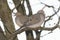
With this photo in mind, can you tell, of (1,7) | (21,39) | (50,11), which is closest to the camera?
(1,7)

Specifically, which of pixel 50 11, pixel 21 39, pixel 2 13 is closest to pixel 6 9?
pixel 2 13

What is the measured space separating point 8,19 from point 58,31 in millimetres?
1167

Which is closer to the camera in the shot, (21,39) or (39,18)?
(39,18)

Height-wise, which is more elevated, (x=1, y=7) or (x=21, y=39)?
(x=1, y=7)

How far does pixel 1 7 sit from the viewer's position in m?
0.48

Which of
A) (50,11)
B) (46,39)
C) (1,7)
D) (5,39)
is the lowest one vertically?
(46,39)

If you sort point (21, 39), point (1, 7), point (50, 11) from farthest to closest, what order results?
1. point (50, 11)
2. point (21, 39)
3. point (1, 7)

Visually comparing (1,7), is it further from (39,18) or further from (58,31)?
(58,31)

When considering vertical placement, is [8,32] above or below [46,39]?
above

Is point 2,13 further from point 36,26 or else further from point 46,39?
Result: point 46,39

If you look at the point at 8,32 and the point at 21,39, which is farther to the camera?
the point at 21,39

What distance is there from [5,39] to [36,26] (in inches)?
4.4

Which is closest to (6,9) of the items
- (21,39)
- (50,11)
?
(21,39)

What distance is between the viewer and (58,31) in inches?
64.6
